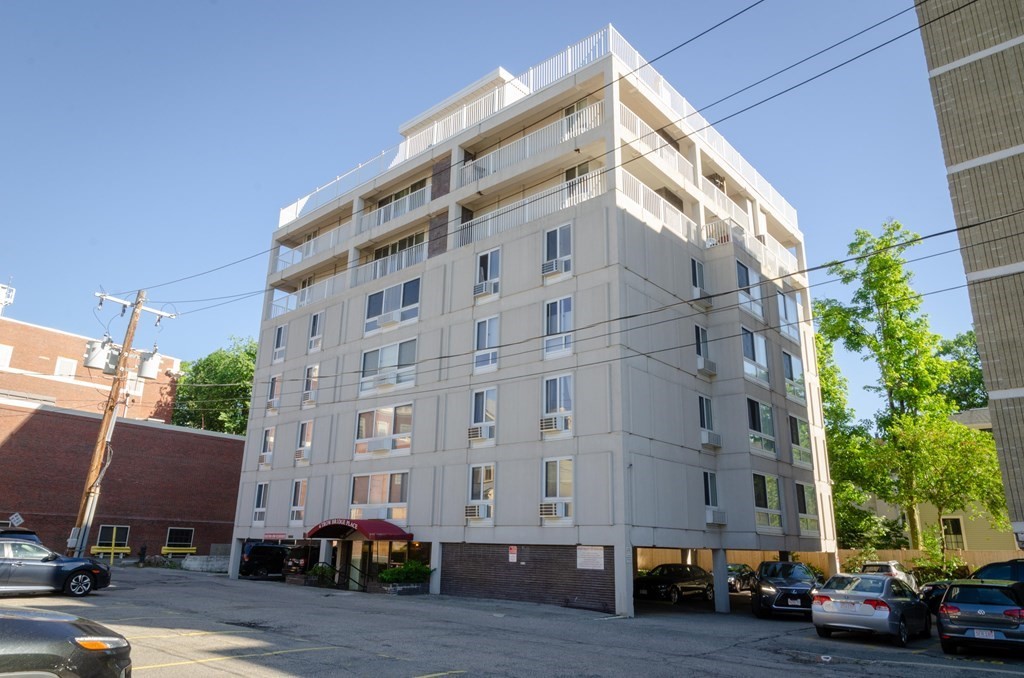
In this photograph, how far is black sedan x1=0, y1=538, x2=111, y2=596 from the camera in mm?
17172

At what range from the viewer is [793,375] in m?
31.2

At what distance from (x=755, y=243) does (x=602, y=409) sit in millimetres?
12687

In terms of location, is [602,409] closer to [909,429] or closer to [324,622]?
[324,622]

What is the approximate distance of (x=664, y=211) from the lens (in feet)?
86.0

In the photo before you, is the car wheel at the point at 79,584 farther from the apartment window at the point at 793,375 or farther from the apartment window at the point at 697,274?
the apartment window at the point at 793,375

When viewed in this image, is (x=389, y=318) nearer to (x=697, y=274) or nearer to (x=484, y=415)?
(x=484, y=415)

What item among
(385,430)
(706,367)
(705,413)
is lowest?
(385,430)

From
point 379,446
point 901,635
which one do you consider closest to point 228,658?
point 901,635

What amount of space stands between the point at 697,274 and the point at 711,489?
8244 mm

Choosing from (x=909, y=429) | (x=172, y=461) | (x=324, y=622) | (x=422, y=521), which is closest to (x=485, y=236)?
(x=422, y=521)

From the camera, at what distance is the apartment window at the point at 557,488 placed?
22.2m

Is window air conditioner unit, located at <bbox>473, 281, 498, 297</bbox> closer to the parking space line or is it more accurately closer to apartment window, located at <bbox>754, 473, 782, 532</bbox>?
apartment window, located at <bbox>754, 473, 782, 532</bbox>

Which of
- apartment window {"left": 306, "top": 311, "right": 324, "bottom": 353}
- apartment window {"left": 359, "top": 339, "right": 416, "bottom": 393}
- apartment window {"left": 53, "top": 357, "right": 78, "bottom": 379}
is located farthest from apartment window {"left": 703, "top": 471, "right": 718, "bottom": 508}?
apartment window {"left": 53, "top": 357, "right": 78, "bottom": 379}

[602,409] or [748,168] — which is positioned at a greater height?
[748,168]
